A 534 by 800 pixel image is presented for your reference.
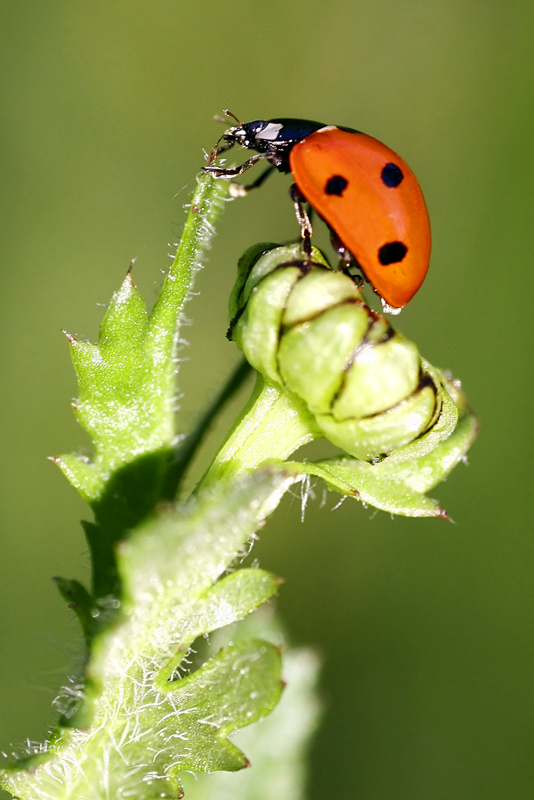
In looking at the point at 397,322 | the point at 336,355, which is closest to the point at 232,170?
the point at 336,355

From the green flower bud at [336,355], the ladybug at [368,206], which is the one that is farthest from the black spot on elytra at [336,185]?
the green flower bud at [336,355]

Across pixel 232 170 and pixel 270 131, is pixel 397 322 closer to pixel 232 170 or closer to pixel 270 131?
pixel 270 131

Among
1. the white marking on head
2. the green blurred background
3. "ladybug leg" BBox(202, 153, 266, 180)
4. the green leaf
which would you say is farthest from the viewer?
the green blurred background

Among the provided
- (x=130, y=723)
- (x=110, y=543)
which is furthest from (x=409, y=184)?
(x=130, y=723)

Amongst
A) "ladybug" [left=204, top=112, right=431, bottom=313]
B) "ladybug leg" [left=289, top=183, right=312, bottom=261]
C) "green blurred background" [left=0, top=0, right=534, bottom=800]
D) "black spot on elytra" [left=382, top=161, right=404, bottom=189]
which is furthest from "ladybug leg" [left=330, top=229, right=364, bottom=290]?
"green blurred background" [left=0, top=0, right=534, bottom=800]

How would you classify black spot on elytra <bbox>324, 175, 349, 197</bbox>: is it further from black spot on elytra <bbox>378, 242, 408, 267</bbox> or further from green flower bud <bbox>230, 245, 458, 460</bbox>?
green flower bud <bbox>230, 245, 458, 460</bbox>

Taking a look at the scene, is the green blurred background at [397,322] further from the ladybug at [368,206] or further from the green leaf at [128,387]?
the green leaf at [128,387]

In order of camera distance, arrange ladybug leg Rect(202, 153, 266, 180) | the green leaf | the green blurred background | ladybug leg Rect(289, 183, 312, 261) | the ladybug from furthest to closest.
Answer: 1. the green blurred background
2. the ladybug
3. ladybug leg Rect(289, 183, 312, 261)
4. ladybug leg Rect(202, 153, 266, 180)
5. the green leaf
